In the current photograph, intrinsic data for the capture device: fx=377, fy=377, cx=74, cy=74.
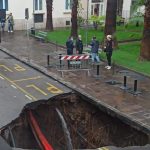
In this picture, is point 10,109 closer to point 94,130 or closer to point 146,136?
point 94,130

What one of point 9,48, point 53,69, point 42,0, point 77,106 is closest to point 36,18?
point 42,0

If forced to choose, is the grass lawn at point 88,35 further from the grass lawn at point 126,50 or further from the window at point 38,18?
the window at point 38,18

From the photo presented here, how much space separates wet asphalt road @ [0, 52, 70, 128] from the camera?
14.9 m

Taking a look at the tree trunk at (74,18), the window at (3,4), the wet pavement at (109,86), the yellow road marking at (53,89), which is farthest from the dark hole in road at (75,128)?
the window at (3,4)

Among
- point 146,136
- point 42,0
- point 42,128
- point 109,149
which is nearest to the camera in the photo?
point 109,149

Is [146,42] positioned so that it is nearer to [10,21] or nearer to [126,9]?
[10,21]

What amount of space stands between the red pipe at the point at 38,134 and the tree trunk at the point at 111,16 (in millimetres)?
12990

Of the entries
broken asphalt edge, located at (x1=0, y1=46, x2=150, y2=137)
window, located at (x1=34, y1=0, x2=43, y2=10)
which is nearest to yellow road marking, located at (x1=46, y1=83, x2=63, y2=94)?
broken asphalt edge, located at (x1=0, y1=46, x2=150, y2=137)

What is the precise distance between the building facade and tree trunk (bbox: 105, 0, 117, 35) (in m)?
9.72

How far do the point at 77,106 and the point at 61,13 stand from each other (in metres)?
25.4

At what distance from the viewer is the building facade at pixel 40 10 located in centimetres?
3675

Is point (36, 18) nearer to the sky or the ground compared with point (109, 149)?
nearer to the sky

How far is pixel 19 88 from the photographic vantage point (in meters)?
17.9

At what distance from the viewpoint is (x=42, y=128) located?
1386 centimetres
